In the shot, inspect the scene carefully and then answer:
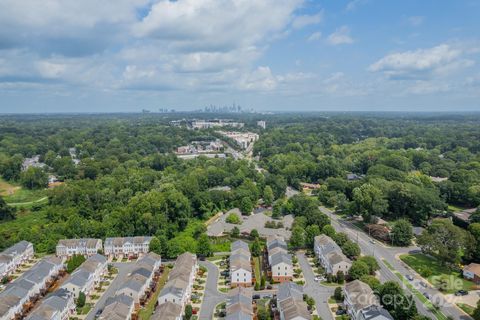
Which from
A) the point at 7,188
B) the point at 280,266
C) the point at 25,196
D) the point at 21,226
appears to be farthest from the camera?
the point at 7,188

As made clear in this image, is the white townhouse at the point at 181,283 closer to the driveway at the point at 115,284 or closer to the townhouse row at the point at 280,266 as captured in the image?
the driveway at the point at 115,284

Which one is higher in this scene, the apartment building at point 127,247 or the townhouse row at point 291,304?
the townhouse row at point 291,304

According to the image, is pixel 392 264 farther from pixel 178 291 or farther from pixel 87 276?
pixel 87 276

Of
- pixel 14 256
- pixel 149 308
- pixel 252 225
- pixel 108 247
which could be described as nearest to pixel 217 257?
pixel 252 225

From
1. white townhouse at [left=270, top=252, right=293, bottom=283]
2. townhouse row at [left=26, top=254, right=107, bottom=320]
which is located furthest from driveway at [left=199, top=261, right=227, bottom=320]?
townhouse row at [left=26, top=254, right=107, bottom=320]

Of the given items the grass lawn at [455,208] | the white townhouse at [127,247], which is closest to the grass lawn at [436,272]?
the grass lawn at [455,208]

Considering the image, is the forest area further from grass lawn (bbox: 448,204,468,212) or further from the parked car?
the parked car
